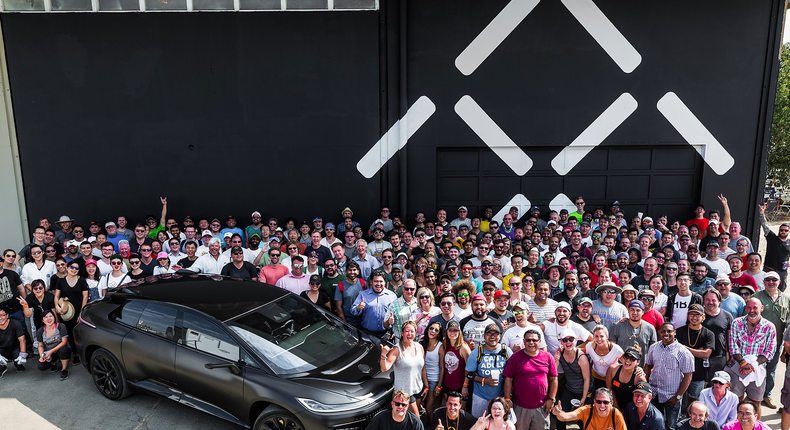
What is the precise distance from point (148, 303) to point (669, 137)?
10802 mm

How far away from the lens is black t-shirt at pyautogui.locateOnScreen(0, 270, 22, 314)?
6.22 m

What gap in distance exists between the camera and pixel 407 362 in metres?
4.40

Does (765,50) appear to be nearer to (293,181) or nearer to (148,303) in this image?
(293,181)

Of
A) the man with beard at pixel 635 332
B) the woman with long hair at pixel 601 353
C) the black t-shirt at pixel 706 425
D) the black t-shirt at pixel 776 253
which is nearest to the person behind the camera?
the black t-shirt at pixel 706 425

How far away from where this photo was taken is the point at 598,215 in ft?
32.6

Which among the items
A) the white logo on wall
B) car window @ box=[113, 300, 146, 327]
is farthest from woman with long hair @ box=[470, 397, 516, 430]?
the white logo on wall

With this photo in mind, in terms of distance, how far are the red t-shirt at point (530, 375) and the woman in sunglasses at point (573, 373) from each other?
27cm

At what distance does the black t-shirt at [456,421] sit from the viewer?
13.7 ft

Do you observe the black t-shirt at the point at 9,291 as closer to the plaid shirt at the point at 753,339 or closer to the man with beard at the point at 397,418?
the man with beard at the point at 397,418

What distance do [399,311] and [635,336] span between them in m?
2.55

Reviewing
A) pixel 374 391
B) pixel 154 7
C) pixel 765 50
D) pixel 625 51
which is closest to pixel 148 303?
pixel 374 391

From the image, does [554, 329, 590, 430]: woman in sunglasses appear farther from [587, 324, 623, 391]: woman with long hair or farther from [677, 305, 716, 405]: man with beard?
[677, 305, 716, 405]: man with beard

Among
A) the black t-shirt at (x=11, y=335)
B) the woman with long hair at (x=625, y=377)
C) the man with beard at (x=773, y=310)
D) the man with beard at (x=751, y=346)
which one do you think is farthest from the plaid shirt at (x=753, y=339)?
the black t-shirt at (x=11, y=335)

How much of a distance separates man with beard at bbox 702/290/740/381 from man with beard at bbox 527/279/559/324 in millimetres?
1620
